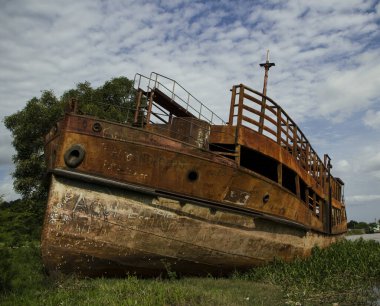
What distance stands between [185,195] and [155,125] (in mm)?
2471

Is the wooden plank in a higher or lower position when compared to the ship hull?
higher

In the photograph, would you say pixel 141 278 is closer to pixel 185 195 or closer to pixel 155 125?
pixel 185 195

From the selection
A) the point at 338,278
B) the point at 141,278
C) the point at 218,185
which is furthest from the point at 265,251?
the point at 141,278

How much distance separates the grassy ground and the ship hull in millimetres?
362

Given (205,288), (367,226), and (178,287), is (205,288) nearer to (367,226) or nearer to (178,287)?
(178,287)

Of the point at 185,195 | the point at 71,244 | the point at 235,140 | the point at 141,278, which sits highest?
the point at 235,140

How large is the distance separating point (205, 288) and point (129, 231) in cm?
189

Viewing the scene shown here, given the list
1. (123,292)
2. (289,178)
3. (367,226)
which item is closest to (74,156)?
(123,292)

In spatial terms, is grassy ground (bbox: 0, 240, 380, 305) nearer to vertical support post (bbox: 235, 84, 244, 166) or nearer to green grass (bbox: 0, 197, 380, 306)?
green grass (bbox: 0, 197, 380, 306)

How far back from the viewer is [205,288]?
289 inches

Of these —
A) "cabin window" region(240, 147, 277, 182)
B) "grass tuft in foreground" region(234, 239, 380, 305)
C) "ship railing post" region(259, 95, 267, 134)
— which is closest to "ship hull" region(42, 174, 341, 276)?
"grass tuft in foreground" region(234, 239, 380, 305)

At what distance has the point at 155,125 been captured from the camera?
958 centimetres

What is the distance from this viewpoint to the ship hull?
23.6 ft

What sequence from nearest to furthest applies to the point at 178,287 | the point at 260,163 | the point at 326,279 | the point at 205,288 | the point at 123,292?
the point at 123,292
the point at 178,287
the point at 205,288
the point at 326,279
the point at 260,163
